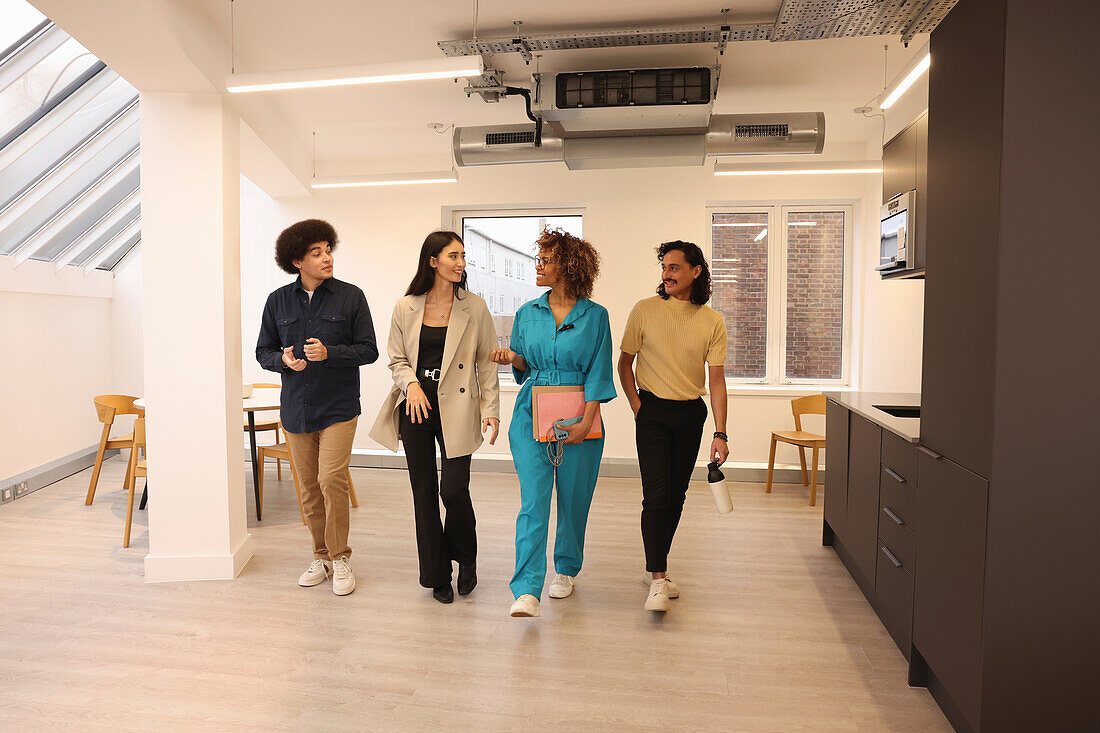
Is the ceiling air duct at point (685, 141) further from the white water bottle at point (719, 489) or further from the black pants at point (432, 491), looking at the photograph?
the white water bottle at point (719, 489)

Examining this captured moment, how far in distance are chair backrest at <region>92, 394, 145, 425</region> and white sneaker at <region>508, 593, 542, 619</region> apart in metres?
3.34

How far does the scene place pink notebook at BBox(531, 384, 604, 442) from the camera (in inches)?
117

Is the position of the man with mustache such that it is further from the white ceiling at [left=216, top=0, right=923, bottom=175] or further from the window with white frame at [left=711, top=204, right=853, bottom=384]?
the window with white frame at [left=711, top=204, right=853, bottom=384]

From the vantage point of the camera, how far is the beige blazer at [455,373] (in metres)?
3.11

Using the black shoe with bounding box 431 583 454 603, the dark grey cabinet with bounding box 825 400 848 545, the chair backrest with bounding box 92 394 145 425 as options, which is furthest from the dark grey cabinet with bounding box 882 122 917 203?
the chair backrest with bounding box 92 394 145 425

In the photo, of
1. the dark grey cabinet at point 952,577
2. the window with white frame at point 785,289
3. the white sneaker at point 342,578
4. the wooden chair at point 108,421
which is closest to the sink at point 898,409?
the dark grey cabinet at point 952,577

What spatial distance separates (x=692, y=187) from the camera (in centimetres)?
587

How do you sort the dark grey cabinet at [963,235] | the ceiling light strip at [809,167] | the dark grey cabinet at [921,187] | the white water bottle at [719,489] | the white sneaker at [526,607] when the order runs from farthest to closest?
1. the ceiling light strip at [809,167]
2. the dark grey cabinet at [921,187]
3. the white water bottle at [719,489]
4. the white sneaker at [526,607]
5. the dark grey cabinet at [963,235]

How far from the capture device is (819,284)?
6.04 meters

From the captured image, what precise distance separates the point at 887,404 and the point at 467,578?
2.36 meters

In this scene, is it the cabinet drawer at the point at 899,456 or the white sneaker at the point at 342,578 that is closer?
the cabinet drawer at the point at 899,456

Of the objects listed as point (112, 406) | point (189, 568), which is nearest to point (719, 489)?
point (189, 568)

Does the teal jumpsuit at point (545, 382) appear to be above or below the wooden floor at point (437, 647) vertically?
above

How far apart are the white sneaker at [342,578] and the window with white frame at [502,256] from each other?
3298 mm
